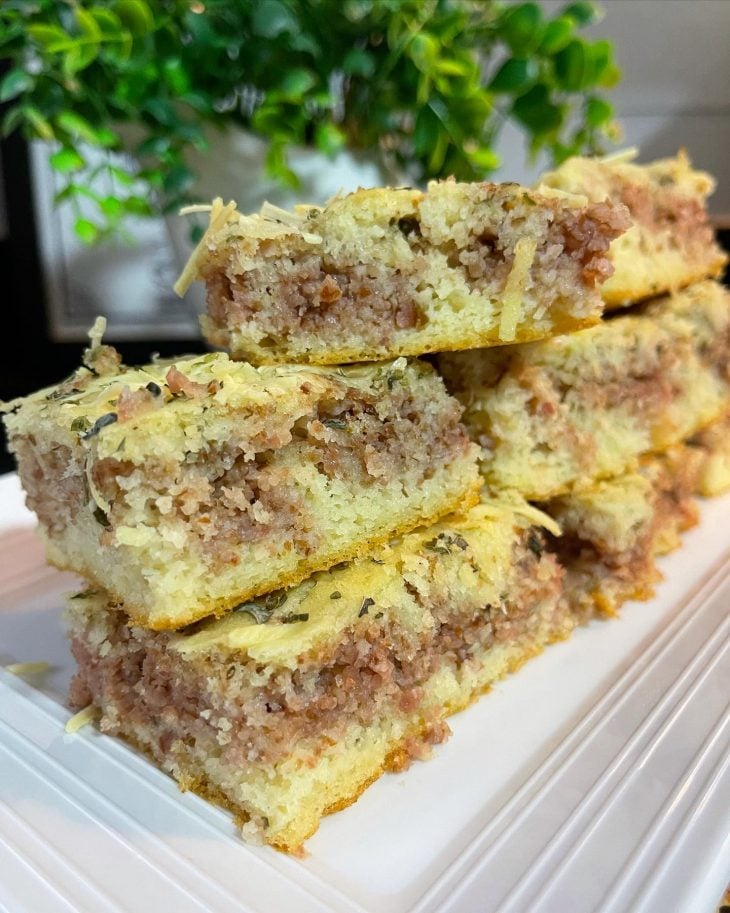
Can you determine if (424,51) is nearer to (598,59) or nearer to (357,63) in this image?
(357,63)

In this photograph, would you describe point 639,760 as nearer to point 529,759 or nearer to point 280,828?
point 529,759

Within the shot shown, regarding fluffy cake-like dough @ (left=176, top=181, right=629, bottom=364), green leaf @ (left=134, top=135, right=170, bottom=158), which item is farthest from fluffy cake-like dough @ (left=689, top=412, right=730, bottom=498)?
green leaf @ (left=134, top=135, right=170, bottom=158)

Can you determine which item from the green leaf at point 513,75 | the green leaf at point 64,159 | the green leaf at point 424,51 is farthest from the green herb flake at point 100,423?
the green leaf at point 513,75

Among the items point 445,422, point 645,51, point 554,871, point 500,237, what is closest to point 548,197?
point 500,237

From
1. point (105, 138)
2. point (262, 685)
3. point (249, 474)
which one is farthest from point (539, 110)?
point (262, 685)

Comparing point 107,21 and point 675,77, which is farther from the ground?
point 675,77

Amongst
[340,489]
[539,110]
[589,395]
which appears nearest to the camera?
[340,489]
